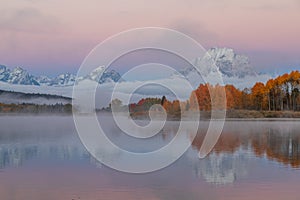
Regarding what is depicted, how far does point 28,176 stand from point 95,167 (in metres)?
3.84

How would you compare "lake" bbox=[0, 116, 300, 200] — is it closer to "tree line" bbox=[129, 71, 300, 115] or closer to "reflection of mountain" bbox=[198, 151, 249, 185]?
"reflection of mountain" bbox=[198, 151, 249, 185]

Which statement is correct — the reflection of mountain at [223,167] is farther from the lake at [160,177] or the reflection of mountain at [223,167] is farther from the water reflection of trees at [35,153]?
the water reflection of trees at [35,153]

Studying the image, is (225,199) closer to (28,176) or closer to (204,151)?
(28,176)

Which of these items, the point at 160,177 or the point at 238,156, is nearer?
the point at 160,177

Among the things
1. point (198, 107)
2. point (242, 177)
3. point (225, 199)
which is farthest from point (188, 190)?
point (198, 107)

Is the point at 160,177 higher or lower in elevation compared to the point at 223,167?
lower

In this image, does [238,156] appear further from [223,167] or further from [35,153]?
[35,153]

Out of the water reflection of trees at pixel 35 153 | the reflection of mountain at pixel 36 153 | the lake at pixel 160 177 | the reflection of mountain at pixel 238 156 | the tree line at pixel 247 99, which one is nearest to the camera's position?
the lake at pixel 160 177

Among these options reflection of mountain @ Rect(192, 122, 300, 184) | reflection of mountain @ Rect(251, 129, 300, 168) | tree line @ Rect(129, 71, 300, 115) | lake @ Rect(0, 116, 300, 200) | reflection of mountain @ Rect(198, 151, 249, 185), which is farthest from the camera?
tree line @ Rect(129, 71, 300, 115)

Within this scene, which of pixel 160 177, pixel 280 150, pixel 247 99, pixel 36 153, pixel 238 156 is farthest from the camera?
pixel 247 99

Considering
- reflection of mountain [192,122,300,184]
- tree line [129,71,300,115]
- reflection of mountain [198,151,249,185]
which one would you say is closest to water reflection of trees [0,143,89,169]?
reflection of mountain [198,151,249,185]

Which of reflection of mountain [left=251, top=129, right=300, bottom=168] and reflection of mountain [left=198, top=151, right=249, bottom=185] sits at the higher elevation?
reflection of mountain [left=251, top=129, right=300, bottom=168]

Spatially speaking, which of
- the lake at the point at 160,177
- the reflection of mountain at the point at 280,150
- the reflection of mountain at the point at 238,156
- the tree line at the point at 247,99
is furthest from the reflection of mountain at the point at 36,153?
the tree line at the point at 247,99

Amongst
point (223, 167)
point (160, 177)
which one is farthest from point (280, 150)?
point (160, 177)
